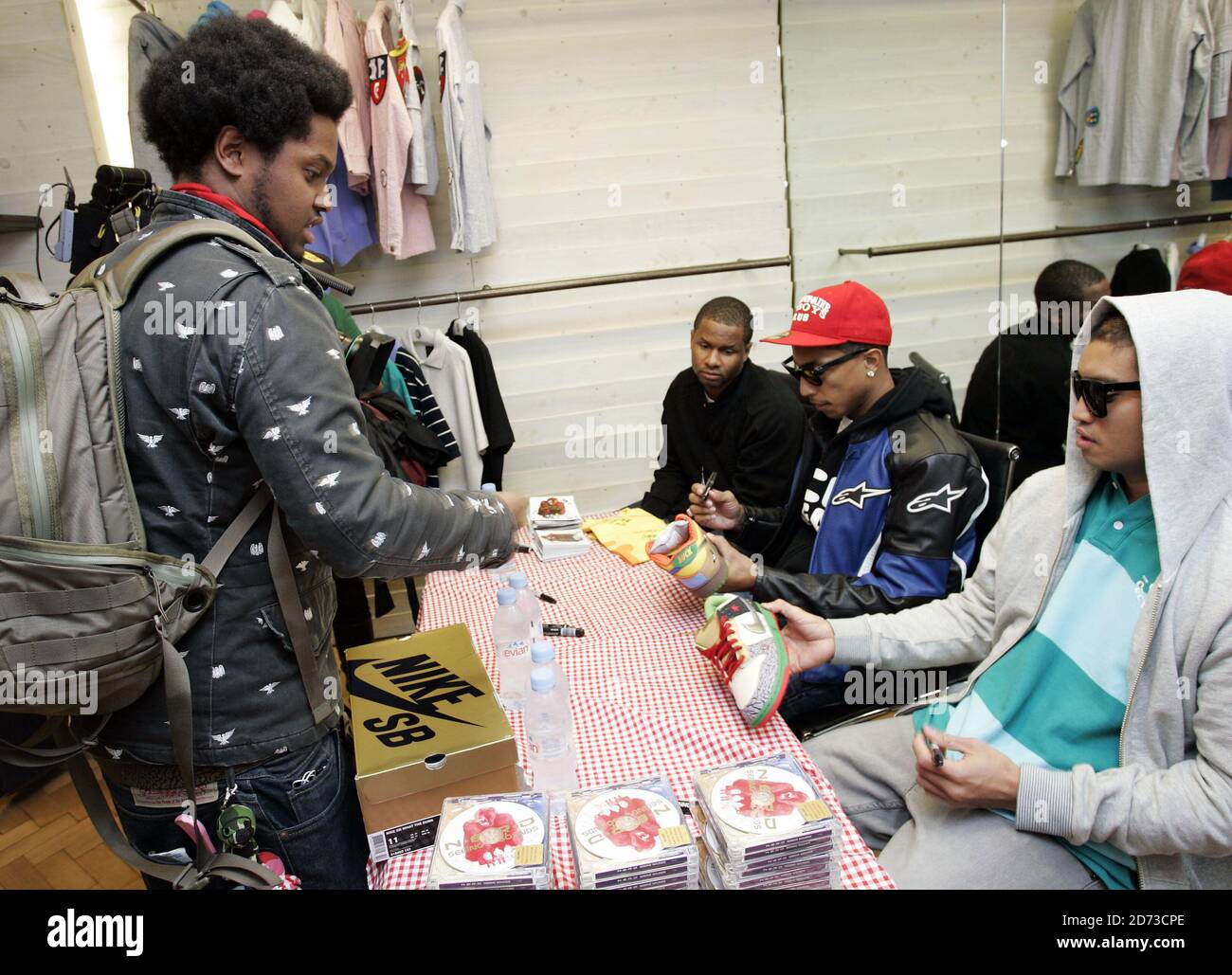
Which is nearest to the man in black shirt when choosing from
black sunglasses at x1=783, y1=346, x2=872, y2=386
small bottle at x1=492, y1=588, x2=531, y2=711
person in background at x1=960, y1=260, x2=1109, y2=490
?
black sunglasses at x1=783, y1=346, x2=872, y2=386

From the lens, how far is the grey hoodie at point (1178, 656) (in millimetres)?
1072

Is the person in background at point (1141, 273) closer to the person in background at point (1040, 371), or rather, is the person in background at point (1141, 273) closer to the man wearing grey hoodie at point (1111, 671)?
the person in background at point (1040, 371)

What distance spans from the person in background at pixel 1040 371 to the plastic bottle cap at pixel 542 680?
2277mm

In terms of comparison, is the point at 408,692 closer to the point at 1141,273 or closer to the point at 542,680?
the point at 542,680

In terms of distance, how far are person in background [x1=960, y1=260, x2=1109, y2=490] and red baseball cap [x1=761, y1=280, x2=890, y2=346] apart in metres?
1.12

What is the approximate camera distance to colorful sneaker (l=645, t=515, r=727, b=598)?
1.74 m

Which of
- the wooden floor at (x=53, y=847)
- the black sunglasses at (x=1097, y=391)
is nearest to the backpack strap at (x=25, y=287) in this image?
the black sunglasses at (x=1097, y=391)

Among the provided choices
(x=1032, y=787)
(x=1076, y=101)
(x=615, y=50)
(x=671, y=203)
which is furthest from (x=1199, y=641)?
(x=615, y=50)

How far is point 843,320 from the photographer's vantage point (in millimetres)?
2008

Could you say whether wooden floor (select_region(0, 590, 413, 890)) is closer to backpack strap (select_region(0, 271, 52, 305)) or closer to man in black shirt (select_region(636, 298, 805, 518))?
backpack strap (select_region(0, 271, 52, 305))

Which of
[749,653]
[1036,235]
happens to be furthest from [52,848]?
[1036,235]

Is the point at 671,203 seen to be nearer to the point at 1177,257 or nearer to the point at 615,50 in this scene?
the point at 615,50
